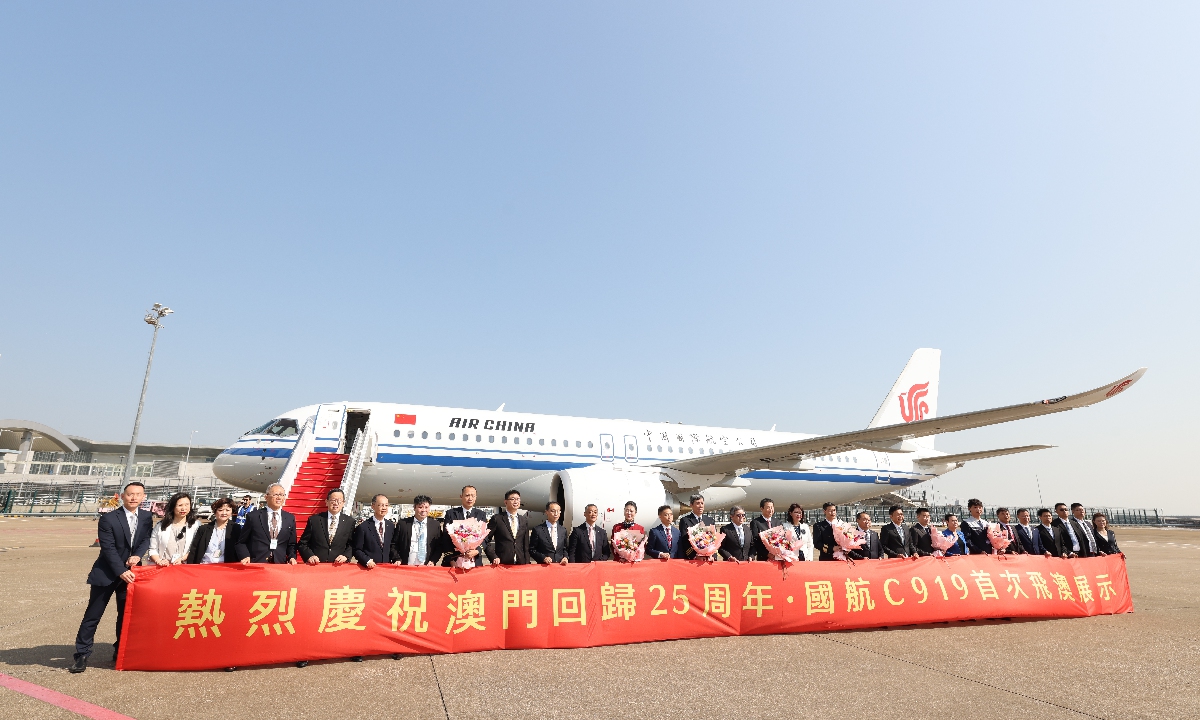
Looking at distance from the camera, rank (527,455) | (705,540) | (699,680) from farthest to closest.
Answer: (527,455) < (705,540) < (699,680)

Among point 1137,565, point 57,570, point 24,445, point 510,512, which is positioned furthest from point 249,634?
point 24,445

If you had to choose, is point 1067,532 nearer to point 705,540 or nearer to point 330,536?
point 705,540

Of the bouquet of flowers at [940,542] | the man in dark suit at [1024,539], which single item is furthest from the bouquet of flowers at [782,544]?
the man in dark suit at [1024,539]

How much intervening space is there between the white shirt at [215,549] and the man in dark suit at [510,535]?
3.12 meters

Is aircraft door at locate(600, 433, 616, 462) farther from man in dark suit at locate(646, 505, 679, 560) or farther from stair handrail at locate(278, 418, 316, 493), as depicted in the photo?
man in dark suit at locate(646, 505, 679, 560)

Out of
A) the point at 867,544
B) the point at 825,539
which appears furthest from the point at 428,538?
the point at 867,544

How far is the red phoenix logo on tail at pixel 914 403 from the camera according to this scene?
25031 mm

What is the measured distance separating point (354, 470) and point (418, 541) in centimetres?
820

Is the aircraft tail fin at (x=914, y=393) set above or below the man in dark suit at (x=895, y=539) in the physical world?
above

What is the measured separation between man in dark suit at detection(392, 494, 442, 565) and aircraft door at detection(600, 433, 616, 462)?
10.4 m

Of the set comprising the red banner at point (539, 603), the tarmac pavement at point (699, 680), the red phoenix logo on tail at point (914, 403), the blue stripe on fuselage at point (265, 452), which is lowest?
the tarmac pavement at point (699, 680)

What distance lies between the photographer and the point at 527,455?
17.0m

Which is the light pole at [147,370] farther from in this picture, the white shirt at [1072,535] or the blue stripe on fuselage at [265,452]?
the white shirt at [1072,535]

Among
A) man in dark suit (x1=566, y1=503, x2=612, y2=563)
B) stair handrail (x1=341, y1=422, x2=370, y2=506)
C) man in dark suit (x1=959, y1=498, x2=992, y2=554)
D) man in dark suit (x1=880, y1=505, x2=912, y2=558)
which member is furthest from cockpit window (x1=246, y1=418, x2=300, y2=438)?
man in dark suit (x1=959, y1=498, x2=992, y2=554)
